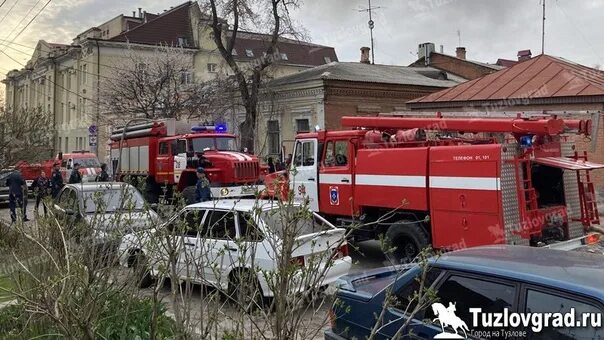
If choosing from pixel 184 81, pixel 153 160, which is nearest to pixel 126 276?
pixel 153 160

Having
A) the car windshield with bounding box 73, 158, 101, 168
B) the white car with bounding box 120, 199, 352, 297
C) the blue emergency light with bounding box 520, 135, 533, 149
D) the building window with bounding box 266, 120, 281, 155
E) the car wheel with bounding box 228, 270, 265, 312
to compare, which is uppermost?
the building window with bounding box 266, 120, 281, 155

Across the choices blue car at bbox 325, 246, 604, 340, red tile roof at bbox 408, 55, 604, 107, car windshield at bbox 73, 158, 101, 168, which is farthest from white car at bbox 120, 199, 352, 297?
car windshield at bbox 73, 158, 101, 168

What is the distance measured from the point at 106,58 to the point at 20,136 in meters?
33.2

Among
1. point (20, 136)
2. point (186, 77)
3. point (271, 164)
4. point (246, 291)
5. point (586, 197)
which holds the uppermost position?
point (186, 77)

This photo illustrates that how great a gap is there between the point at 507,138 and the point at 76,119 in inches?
1858

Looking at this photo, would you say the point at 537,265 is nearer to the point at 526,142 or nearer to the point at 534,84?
A: the point at 526,142

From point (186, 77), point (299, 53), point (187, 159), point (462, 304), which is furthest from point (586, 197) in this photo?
point (299, 53)

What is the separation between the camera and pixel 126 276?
4.64 meters

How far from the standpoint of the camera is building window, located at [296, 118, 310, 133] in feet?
84.2

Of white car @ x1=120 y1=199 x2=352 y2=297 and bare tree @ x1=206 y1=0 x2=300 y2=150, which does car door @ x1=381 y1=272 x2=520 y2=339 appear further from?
bare tree @ x1=206 y1=0 x2=300 y2=150

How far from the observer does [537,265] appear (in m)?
3.62

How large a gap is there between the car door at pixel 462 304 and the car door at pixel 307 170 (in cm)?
733

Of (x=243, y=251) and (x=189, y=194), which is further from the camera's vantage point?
(x=189, y=194)

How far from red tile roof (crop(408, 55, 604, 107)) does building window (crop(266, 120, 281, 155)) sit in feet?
29.3
